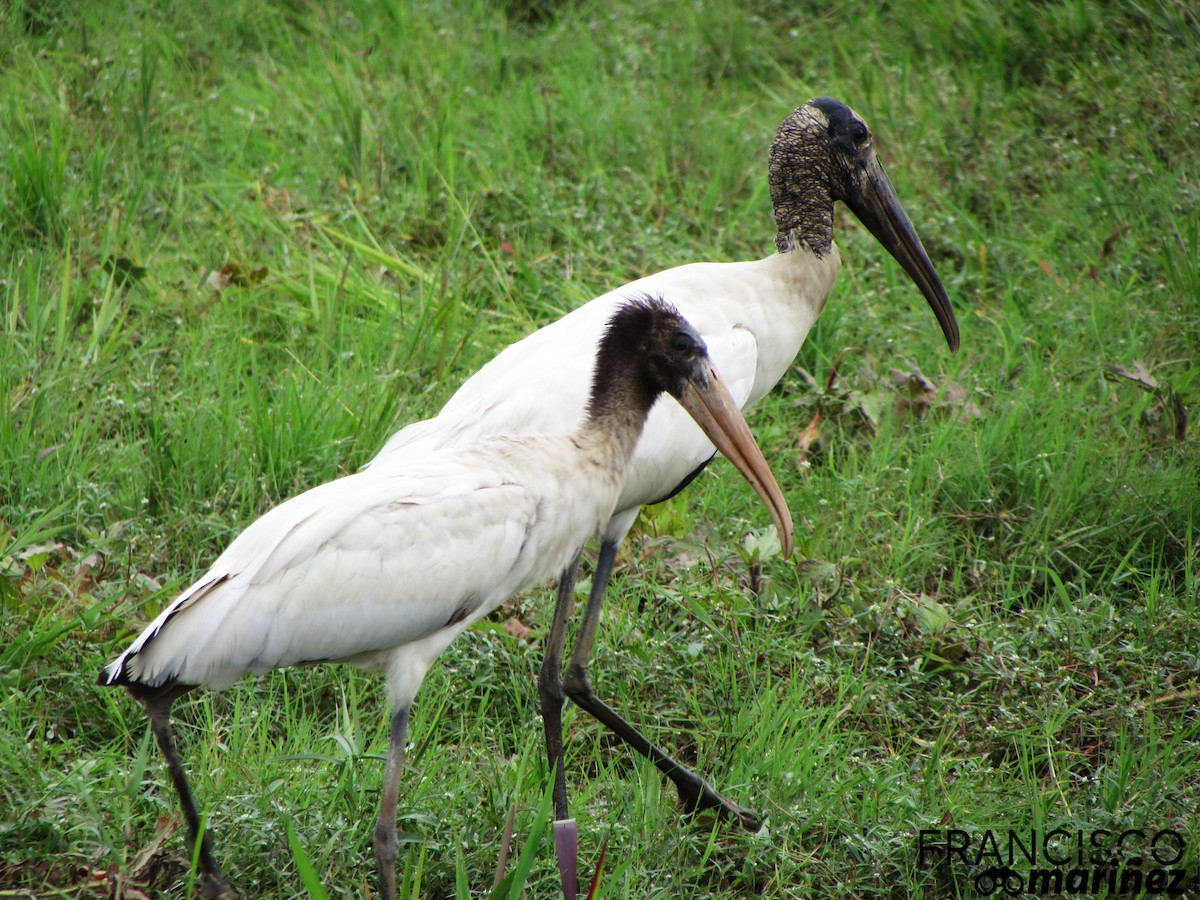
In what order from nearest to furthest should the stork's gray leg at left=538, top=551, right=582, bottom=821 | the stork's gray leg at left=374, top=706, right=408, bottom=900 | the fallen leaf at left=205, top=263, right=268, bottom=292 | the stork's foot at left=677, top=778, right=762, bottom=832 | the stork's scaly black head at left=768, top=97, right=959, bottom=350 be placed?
the stork's gray leg at left=374, top=706, right=408, bottom=900
the stork's foot at left=677, top=778, right=762, bottom=832
the stork's gray leg at left=538, top=551, right=582, bottom=821
the stork's scaly black head at left=768, top=97, right=959, bottom=350
the fallen leaf at left=205, top=263, right=268, bottom=292

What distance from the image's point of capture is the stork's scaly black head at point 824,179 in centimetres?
383

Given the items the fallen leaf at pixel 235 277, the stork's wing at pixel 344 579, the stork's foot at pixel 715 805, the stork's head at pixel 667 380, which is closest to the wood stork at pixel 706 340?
the stork's foot at pixel 715 805

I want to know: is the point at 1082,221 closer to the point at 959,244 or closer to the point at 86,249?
the point at 959,244

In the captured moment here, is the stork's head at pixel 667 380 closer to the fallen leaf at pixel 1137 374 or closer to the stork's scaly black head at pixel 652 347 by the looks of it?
the stork's scaly black head at pixel 652 347

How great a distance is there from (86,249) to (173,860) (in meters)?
2.88

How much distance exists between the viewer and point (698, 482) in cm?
424

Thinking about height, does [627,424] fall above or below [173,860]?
above

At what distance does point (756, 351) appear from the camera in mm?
3510

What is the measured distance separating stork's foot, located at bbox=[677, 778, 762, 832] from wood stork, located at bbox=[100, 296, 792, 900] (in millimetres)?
729

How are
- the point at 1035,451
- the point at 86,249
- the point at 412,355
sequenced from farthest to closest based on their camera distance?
the point at 86,249
the point at 412,355
the point at 1035,451

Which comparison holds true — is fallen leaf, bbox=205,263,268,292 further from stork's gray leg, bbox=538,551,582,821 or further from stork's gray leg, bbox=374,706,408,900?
stork's gray leg, bbox=374,706,408,900

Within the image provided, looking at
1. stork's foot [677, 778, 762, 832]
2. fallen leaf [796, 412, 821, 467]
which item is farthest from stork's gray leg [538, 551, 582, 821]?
fallen leaf [796, 412, 821, 467]

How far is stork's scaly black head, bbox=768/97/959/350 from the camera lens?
383cm

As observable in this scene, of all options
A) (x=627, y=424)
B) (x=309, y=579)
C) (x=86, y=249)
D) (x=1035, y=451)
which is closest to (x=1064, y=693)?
(x=1035, y=451)
